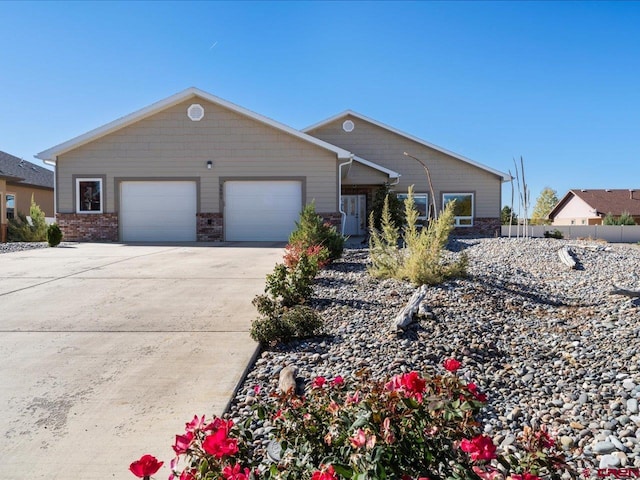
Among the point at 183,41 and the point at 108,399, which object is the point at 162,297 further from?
the point at 183,41

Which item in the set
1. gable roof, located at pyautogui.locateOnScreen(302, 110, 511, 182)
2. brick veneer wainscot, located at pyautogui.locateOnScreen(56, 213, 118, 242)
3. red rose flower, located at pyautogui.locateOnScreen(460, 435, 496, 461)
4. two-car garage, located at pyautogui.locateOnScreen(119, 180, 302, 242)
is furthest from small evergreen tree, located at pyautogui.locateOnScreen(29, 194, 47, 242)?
red rose flower, located at pyautogui.locateOnScreen(460, 435, 496, 461)

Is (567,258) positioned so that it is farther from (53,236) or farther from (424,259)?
(53,236)

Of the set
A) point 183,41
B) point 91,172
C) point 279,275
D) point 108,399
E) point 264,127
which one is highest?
point 183,41

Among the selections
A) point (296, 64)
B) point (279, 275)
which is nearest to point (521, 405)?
point (279, 275)

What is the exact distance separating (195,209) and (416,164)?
10106mm

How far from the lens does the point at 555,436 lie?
2521mm

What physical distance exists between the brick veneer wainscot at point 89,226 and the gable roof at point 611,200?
3516 centimetres

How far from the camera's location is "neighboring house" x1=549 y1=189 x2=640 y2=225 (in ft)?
114

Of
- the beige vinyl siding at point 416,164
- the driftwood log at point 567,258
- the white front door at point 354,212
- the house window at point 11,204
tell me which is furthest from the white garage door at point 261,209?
the house window at point 11,204

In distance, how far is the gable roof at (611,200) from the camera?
35031 millimetres

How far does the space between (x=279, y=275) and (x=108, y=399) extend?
2.68 meters

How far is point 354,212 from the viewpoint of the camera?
64.2 ft

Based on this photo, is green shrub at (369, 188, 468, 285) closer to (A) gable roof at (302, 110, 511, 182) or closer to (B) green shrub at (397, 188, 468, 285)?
(B) green shrub at (397, 188, 468, 285)

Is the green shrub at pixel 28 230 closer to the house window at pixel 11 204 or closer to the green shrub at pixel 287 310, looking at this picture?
the house window at pixel 11 204
